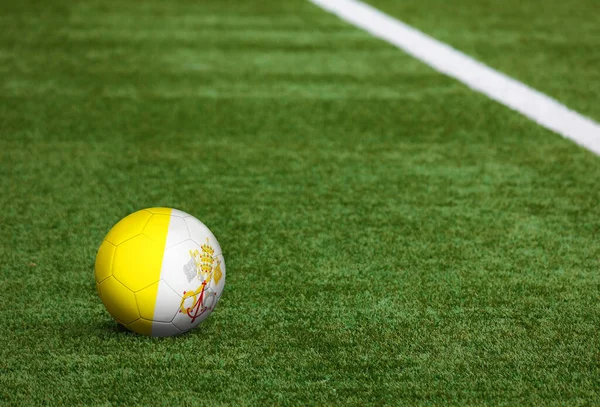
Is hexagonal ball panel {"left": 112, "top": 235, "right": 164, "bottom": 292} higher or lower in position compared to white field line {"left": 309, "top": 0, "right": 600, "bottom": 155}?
higher

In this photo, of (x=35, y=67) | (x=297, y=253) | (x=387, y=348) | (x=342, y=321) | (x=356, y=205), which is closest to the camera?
(x=387, y=348)

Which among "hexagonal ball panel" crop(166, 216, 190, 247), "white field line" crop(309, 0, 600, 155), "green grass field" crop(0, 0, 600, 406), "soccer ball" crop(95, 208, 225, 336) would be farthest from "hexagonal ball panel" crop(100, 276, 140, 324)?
"white field line" crop(309, 0, 600, 155)

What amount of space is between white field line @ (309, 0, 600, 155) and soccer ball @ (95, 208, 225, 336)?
3.69 m

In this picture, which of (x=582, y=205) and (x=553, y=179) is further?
(x=553, y=179)

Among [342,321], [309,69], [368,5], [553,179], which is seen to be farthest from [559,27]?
[342,321]

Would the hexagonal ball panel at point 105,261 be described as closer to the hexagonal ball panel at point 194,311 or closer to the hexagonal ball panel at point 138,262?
the hexagonal ball panel at point 138,262

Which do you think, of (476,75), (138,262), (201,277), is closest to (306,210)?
(201,277)

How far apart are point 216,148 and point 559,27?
5.23 m

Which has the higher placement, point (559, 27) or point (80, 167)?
point (559, 27)

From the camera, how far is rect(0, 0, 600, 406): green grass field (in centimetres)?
314

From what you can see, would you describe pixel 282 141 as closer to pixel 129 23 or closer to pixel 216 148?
pixel 216 148

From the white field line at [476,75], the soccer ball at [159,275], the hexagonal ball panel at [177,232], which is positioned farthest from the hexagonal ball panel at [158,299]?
the white field line at [476,75]

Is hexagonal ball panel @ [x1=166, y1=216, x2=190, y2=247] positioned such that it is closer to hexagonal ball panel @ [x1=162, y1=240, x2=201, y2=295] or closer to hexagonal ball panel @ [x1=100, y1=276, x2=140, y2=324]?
hexagonal ball panel @ [x1=162, y1=240, x2=201, y2=295]

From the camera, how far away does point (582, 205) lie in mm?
4848
